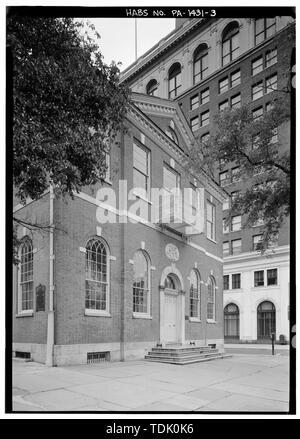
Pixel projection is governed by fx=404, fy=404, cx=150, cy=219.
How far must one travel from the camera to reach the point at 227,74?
249 inches

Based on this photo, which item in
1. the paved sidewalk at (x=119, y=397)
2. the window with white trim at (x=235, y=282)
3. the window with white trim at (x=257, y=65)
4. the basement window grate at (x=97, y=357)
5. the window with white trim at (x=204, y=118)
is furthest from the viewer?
the window with white trim at (x=235, y=282)

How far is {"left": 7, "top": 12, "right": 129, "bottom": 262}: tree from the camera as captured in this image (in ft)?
16.3

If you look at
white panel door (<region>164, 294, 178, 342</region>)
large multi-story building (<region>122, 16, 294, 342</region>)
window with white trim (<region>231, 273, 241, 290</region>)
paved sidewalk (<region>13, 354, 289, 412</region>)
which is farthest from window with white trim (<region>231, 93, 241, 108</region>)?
window with white trim (<region>231, 273, 241, 290</region>)

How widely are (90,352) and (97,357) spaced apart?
0.45 meters

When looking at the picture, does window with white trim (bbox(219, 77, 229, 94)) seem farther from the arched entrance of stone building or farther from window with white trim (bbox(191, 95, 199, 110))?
the arched entrance of stone building

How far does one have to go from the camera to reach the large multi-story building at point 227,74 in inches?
180

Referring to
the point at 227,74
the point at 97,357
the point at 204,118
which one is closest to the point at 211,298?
the point at 97,357

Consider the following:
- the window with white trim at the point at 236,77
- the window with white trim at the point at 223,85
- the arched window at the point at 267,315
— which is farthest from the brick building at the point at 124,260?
the arched window at the point at 267,315

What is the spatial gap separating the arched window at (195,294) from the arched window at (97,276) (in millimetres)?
5983

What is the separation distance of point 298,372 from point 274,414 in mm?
471

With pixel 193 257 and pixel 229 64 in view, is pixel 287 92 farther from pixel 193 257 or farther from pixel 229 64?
pixel 193 257

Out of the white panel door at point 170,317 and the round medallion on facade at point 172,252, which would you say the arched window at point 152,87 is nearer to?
the round medallion on facade at point 172,252

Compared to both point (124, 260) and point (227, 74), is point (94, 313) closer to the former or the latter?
point (124, 260)

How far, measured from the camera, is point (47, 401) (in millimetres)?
4621
